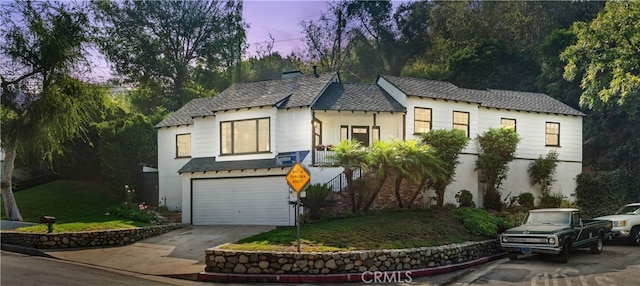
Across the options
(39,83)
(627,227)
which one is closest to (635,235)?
(627,227)

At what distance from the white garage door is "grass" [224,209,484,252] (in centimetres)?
399

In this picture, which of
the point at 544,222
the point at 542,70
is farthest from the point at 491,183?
the point at 542,70

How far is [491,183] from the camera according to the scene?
24.0m

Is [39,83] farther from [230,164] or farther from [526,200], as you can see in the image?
[526,200]

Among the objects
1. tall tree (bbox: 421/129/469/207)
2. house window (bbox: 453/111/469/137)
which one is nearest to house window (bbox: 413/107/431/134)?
house window (bbox: 453/111/469/137)

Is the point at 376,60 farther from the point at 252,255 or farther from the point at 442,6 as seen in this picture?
the point at 252,255

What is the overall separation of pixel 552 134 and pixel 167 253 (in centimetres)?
2115

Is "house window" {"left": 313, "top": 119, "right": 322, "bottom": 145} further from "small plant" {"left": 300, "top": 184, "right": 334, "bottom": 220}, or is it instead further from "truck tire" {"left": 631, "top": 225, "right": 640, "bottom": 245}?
"truck tire" {"left": 631, "top": 225, "right": 640, "bottom": 245}

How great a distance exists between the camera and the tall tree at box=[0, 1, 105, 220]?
23219 mm

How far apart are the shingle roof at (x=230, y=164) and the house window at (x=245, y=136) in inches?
25.4

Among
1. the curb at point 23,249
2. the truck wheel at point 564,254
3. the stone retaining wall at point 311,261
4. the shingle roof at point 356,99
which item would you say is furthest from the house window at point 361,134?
the curb at point 23,249

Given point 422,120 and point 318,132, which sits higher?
point 422,120

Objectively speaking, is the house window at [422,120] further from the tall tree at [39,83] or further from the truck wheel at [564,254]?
the tall tree at [39,83]

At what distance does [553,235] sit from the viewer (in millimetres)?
14938
